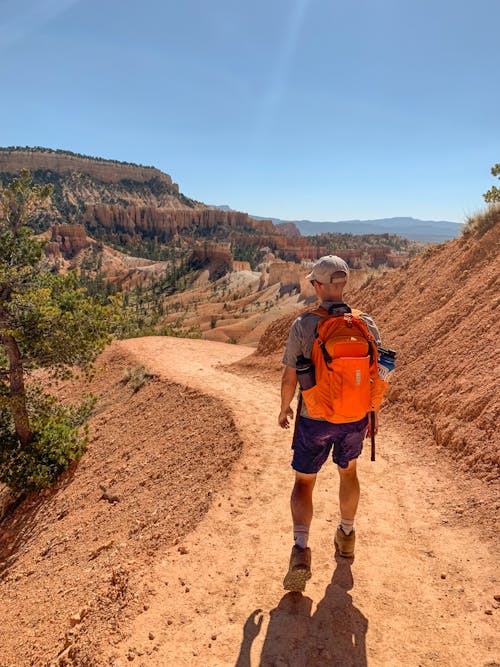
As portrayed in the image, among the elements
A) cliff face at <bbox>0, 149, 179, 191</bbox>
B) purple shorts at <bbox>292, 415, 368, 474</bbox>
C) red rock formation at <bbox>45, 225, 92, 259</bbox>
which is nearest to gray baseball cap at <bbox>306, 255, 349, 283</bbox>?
purple shorts at <bbox>292, 415, 368, 474</bbox>

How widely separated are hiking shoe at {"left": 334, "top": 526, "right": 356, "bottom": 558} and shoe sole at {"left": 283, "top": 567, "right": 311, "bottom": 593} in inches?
21.0

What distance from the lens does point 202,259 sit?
70.7 metres

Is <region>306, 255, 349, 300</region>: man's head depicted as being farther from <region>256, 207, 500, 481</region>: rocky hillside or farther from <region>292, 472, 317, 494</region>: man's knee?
<region>256, 207, 500, 481</region>: rocky hillside

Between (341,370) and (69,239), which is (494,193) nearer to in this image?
(341,370)

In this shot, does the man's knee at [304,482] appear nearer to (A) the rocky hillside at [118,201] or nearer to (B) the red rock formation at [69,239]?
(B) the red rock formation at [69,239]

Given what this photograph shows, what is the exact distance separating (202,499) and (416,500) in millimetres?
2354

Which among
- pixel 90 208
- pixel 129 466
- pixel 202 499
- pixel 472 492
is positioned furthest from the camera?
pixel 90 208

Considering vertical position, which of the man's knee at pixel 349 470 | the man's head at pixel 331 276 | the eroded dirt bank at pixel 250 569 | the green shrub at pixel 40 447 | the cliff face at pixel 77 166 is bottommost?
the green shrub at pixel 40 447

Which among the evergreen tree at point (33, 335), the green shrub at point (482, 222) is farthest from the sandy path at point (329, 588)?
the green shrub at point (482, 222)

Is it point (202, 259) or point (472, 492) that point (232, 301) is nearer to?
point (202, 259)

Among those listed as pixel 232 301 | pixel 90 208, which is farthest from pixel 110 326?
pixel 90 208

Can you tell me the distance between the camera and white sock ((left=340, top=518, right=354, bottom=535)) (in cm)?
358

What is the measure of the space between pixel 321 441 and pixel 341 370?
0.58 meters

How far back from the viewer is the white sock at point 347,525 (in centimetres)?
358
